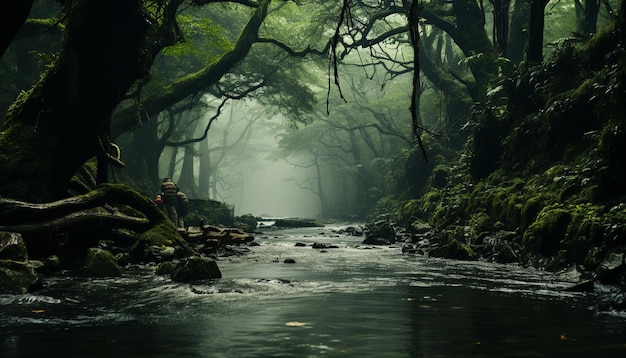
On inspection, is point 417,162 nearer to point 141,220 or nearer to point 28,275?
point 141,220

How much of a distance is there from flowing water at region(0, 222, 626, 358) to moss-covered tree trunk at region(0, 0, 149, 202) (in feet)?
8.29

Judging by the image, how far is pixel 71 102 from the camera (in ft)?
29.5

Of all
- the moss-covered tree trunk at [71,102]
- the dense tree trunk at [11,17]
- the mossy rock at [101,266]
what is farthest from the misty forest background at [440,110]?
the mossy rock at [101,266]

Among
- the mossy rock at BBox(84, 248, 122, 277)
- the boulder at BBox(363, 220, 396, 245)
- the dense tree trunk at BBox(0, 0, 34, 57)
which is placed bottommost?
the mossy rock at BBox(84, 248, 122, 277)

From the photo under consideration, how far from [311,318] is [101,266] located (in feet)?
15.1

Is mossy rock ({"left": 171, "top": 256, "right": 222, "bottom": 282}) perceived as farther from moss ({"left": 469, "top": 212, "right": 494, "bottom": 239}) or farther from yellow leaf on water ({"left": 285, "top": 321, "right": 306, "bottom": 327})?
moss ({"left": 469, "top": 212, "right": 494, "bottom": 239})

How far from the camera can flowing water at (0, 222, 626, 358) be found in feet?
11.4

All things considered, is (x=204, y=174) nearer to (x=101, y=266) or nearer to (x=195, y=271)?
(x=101, y=266)

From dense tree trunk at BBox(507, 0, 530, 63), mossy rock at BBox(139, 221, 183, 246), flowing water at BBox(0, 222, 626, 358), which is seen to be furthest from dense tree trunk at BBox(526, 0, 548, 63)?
mossy rock at BBox(139, 221, 183, 246)

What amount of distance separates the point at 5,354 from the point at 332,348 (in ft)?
7.06

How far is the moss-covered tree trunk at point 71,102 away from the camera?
8.70 meters

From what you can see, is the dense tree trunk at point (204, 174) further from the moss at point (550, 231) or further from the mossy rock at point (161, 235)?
the moss at point (550, 231)

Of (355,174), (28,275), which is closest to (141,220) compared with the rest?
(28,275)

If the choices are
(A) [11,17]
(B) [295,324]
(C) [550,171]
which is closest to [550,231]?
(C) [550,171]
